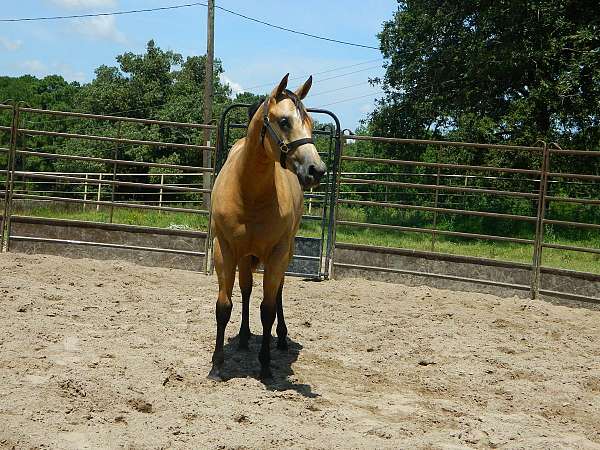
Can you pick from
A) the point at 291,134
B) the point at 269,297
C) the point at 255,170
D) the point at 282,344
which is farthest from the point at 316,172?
the point at 282,344

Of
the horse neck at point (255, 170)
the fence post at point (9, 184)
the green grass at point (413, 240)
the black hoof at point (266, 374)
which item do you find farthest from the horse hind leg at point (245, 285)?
the green grass at point (413, 240)

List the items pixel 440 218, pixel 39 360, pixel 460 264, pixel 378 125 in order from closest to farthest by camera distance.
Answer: pixel 39 360 → pixel 460 264 → pixel 440 218 → pixel 378 125

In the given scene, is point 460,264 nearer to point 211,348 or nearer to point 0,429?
point 211,348

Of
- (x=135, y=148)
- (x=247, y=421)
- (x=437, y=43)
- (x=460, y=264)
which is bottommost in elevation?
(x=247, y=421)

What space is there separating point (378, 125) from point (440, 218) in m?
6.09

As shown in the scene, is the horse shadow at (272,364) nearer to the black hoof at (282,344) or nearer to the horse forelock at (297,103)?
the black hoof at (282,344)

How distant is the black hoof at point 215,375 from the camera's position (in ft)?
15.0

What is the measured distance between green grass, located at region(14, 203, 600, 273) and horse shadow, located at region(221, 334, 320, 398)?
5031 millimetres

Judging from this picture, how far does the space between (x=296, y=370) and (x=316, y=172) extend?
69.5 inches

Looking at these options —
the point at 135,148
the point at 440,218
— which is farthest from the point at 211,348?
the point at 135,148

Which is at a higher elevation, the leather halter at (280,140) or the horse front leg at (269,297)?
the leather halter at (280,140)

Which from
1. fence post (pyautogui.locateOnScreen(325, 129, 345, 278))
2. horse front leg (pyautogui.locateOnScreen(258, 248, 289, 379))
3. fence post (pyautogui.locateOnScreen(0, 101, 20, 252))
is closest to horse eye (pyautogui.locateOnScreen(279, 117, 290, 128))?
horse front leg (pyautogui.locateOnScreen(258, 248, 289, 379))

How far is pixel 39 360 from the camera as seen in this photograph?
4.50 m

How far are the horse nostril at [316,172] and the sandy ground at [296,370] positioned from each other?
1.37 m
